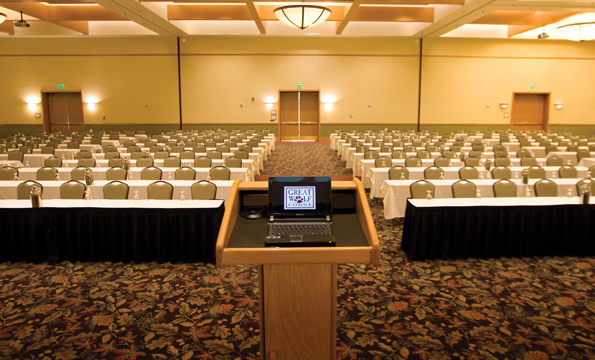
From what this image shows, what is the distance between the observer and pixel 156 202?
520 centimetres

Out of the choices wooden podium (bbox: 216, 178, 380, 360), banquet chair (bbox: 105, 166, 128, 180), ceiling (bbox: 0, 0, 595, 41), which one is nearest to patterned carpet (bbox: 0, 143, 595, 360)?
wooden podium (bbox: 216, 178, 380, 360)

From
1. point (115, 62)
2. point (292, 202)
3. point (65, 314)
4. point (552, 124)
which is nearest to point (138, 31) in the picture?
point (115, 62)

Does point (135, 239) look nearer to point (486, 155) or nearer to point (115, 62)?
point (486, 155)

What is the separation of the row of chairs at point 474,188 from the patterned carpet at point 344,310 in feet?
3.97

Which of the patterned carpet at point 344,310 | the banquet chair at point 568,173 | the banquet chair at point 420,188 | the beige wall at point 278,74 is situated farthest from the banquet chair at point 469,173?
the beige wall at point 278,74

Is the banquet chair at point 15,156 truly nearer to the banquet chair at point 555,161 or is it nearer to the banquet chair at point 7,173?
the banquet chair at point 7,173

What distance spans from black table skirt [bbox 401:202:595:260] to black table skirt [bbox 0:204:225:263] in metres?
2.49

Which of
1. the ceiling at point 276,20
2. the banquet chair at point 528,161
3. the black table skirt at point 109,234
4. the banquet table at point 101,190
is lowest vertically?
the black table skirt at point 109,234

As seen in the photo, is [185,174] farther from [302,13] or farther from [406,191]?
[302,13]

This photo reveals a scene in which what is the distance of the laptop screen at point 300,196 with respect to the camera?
2.46 metres

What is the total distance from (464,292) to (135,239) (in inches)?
149

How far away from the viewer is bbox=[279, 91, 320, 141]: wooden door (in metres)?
20.0

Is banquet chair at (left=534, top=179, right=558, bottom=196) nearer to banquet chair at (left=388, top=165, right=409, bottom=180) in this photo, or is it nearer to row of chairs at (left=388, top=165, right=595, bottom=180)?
row of chairs at (left=388, top=165, right=595, bottom=180)

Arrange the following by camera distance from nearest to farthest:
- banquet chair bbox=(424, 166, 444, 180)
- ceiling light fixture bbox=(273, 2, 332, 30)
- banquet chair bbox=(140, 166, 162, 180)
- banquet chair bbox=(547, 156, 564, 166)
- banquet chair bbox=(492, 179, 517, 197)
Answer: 1. banquet chair bbox=(492, 179, 517, 197)
2. banquet chair bbox=(140, 166, 162, 180)
3. banquet chair bbox=(424, 166, 444, 180)
4. banquet chair bbox=(547, 156, 564, 166)
5. ceiling light fixture bbox=(273, 2, 332, 30)
